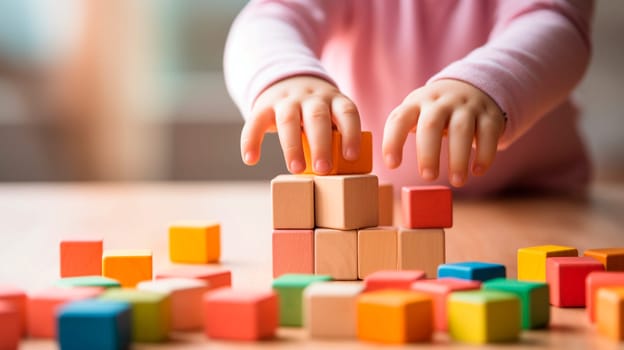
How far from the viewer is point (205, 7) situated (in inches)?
133

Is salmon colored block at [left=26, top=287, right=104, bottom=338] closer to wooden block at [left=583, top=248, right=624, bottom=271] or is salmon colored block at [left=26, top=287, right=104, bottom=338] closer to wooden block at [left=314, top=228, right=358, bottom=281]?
wooden block at [left=314, top=228, right=358, bottom=281]

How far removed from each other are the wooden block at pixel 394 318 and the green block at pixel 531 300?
0.07 meters

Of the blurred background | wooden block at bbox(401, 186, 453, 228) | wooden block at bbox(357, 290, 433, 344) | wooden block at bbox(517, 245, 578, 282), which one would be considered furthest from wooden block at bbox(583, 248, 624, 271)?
the blurred background

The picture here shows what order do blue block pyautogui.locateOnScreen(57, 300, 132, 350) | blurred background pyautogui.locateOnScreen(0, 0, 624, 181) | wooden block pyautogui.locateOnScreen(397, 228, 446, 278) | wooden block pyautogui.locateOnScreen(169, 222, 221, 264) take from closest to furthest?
blue block pyautogui.locateOnScreen(57, 300, 132, 350) < wooden block pyautogui.locateOnScreen(397, 228, 446, 278) < wooden block pyautogui.locateOnScreen(169, 222, 221, 264) < blurred background pyautogui.locateOnScreen(0, 0, 624, 181)

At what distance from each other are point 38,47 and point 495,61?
253 centimetres

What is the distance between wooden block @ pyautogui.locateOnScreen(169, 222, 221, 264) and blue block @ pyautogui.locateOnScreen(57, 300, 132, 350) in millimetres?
409

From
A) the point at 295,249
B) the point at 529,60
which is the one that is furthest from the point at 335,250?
the point at 529,60

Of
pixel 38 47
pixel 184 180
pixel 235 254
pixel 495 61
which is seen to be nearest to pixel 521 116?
pixel 495 61

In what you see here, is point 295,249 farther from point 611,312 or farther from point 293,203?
point 611,312

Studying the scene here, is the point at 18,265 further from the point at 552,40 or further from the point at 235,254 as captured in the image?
the point at 552,40

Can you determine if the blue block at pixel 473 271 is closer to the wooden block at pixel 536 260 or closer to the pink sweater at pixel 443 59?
the wooden block at pixel 536 260

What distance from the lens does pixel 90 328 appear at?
22.8 inches

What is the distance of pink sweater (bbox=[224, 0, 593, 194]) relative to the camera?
1105 mm

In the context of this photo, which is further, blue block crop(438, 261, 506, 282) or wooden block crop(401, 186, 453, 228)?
wooden block crop(401, 186, 453, 228)
